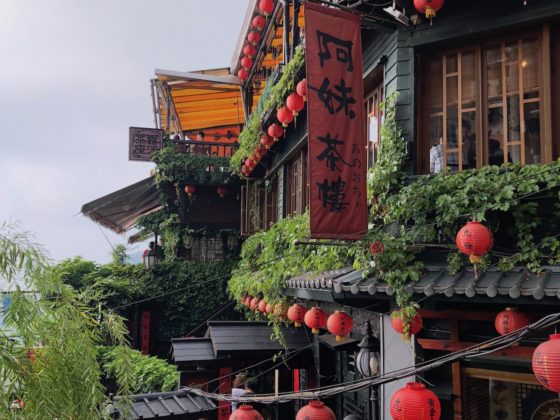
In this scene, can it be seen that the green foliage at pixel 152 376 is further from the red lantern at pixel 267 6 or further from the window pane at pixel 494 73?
the red lantern at pixel 267 6

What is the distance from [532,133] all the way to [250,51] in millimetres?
13462

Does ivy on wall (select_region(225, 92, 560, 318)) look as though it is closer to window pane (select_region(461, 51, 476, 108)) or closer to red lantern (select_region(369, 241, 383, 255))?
red lantern (select_region(369, 241, 383, 255))

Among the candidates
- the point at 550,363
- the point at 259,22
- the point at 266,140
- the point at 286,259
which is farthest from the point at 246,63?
the point at 550,363

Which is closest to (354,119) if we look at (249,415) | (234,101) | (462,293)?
(462,293)

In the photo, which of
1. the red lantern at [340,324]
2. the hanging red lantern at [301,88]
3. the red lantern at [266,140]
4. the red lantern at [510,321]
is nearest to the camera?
the red lantern at [510,321]

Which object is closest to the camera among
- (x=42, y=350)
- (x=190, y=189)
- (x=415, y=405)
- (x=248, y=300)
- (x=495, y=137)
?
(x=42, y=350)

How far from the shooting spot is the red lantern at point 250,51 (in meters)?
18.6

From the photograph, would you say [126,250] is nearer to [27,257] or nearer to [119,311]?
[119,311]

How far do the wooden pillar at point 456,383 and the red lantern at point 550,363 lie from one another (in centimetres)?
245

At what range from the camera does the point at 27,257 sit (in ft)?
16.7

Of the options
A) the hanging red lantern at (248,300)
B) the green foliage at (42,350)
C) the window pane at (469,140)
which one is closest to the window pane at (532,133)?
the window pane at (469,140)

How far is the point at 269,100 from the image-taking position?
12688 mm

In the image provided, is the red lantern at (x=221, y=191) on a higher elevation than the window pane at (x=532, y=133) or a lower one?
higher

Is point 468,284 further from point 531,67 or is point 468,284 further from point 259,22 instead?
point 259,22
